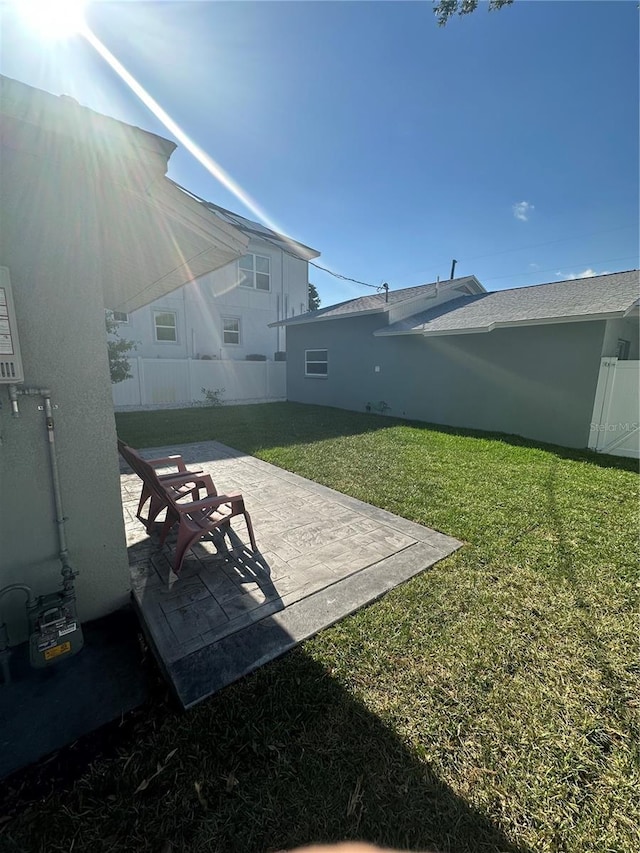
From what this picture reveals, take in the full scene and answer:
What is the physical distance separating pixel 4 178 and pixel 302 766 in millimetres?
3510

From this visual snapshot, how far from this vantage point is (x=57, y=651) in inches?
83.7

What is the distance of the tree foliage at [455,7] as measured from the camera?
3.54 meters

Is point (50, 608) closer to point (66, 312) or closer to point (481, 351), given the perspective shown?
point (66, 312)

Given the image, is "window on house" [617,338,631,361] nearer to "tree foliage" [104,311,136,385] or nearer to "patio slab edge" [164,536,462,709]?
"patio slab edge" [164,536,462,709]

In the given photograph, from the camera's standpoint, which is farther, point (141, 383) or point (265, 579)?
point (141, 383)

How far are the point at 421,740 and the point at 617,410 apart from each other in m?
8.42

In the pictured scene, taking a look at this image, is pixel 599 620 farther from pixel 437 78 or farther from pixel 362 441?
pixel 437 78

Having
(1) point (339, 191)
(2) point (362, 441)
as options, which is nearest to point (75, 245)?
(2) point (362, 441)

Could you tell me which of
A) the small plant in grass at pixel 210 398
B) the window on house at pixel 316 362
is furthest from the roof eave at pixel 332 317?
the small plant in grass at pixel 210 398

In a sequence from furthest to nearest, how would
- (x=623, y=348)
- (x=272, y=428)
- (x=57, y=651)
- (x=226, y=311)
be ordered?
(x=226, y=311) → (x=272, y=428) → (x=623, y=348) → (x=57, y=651)

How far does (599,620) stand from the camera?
8.95 feet

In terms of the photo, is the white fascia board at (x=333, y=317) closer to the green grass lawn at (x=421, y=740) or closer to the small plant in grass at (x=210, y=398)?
the small plant in grass at (x=210, y=398)

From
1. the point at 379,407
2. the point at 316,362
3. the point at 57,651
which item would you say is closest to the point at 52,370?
the point at 57,651

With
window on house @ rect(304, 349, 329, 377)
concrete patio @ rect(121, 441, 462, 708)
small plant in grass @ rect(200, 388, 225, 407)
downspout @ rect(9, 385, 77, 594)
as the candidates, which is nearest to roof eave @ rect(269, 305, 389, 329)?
window on house @ rect(304, 349, 329, 377)
